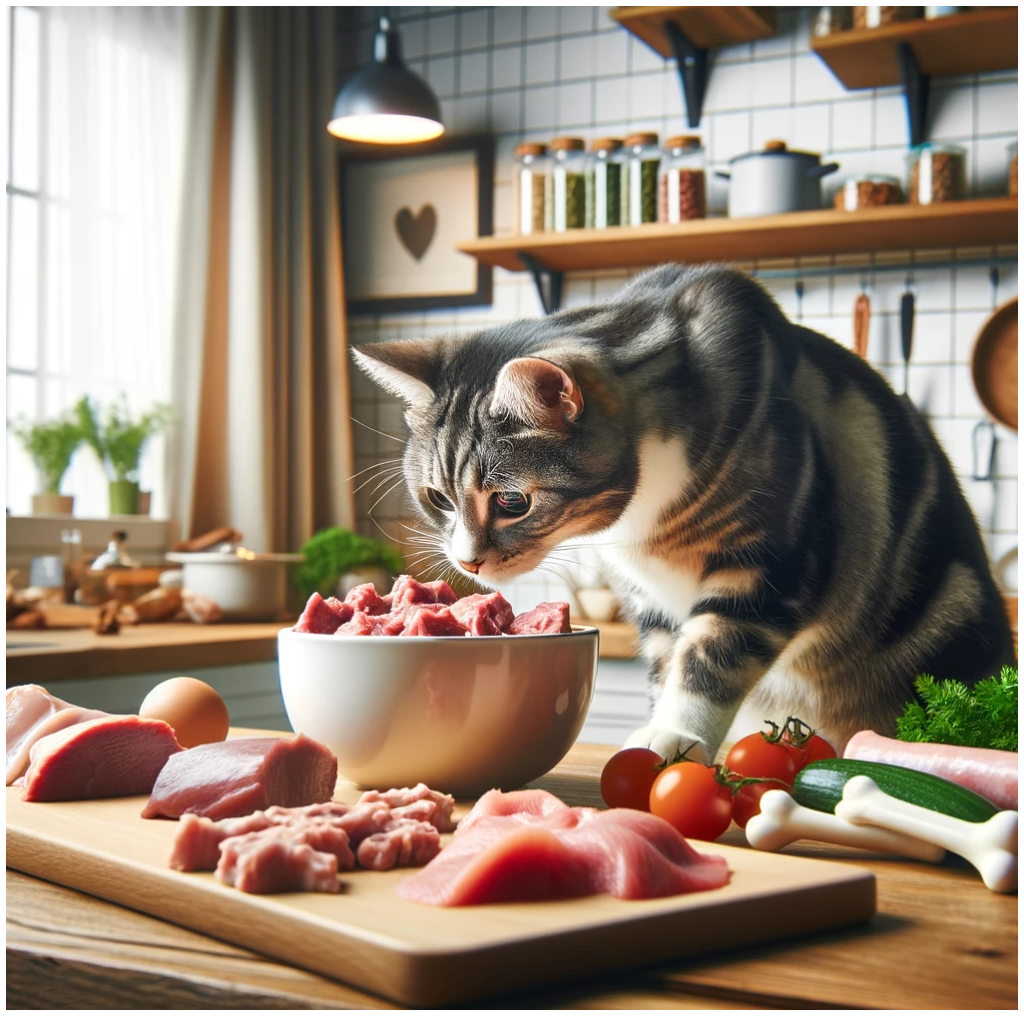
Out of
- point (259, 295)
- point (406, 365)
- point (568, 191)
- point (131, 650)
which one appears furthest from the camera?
point (259, 295)

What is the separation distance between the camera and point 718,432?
45.6 inches

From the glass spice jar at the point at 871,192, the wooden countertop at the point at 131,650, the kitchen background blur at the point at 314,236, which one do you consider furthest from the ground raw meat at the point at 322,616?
the glass spice jar at the point at 871,192

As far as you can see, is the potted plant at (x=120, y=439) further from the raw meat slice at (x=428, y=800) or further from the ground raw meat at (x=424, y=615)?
the raw meat slice at (x=428, y=800)

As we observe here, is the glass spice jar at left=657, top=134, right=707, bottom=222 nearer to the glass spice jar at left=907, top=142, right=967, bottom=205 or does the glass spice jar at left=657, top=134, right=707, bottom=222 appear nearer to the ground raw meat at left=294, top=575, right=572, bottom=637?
the glass spice jar at left=907, top=142, right=967, bottom=205

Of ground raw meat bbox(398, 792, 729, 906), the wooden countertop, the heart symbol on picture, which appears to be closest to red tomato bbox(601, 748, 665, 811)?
ground raw meat bbox(398, 792, 729, 906)

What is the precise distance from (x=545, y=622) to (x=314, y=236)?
9.58 feet

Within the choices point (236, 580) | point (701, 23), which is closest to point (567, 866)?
point (236, 580)

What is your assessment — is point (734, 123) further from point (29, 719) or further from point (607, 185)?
point (29, 719)

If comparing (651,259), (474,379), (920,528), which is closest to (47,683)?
(474,379)

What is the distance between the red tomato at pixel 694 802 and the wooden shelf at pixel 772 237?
221 centimetres

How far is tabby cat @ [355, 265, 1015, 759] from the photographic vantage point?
1096mm

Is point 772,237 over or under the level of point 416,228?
under

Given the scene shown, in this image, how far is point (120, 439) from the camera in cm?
299

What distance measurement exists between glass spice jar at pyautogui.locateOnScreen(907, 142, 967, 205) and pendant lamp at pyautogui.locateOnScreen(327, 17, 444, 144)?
3.81ft
